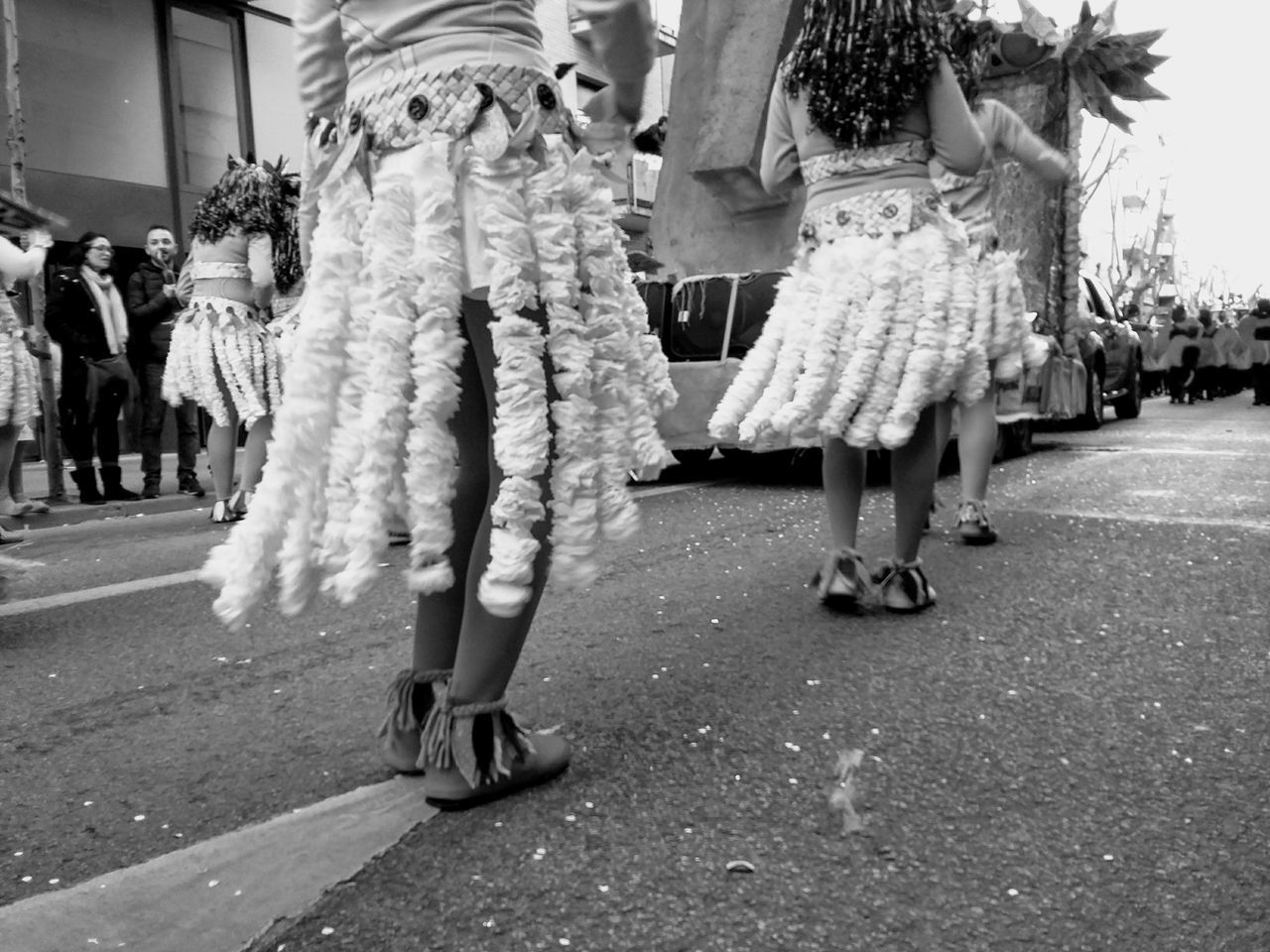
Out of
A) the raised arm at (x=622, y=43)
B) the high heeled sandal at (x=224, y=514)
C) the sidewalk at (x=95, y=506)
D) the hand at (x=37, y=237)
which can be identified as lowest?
the sidewalk at (x=95, y=506)

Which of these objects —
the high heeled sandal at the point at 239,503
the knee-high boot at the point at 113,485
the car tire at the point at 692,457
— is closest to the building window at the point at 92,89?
the knee-high boot at the point at 113,485

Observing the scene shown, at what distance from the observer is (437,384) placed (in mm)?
1915

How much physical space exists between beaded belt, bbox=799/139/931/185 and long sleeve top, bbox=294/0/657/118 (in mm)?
1485

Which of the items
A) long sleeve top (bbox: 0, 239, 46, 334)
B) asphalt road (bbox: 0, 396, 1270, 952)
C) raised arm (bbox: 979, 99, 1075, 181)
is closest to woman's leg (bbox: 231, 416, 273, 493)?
long sleeve top (bbox: 0, 239, 46, 334)

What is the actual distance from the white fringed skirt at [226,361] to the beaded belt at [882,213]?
3706mm

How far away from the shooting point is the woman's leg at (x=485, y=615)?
6.45 ft

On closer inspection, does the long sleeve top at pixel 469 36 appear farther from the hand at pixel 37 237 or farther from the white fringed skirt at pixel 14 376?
the white fringed skirt at pixel 14 376

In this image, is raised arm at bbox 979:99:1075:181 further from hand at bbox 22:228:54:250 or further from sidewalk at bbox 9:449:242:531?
sidewalk at bbox 9:449:242:531

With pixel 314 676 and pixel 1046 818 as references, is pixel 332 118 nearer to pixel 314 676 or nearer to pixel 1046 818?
pixel 314 676

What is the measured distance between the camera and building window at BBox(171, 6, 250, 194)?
14.6 metres

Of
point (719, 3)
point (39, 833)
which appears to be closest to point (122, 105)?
point (719, 3)

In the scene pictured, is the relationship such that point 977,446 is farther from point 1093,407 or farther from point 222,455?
point 1093,407

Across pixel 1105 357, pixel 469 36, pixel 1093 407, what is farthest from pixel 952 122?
pixel 1105 357

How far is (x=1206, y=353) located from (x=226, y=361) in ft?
64.0
